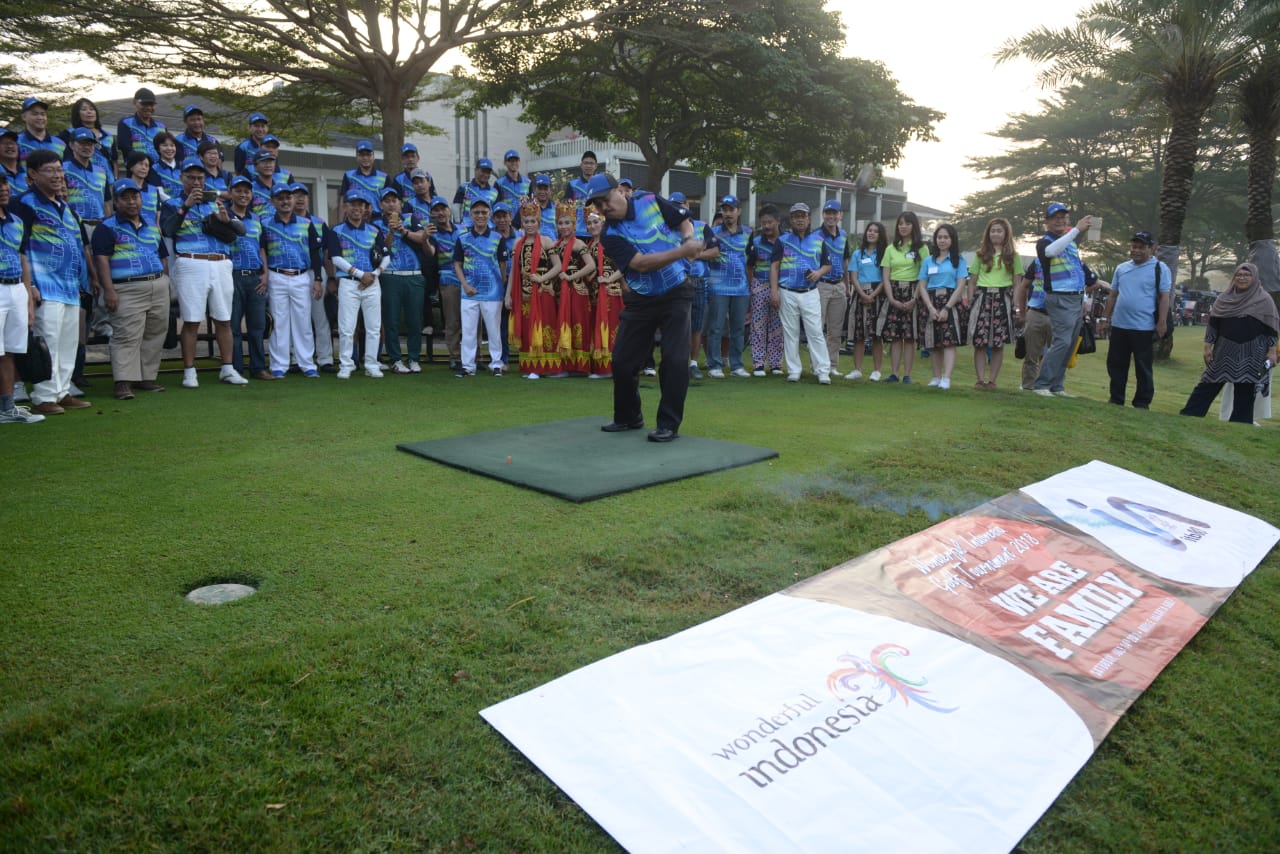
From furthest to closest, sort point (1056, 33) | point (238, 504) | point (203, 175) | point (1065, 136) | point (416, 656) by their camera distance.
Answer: point (1065, 136) → point (1056, 33) → point (203, 175) → point (238, 504) → point (416, 656)

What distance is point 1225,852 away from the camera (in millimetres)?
2002

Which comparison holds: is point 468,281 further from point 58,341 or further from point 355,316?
point 58,341

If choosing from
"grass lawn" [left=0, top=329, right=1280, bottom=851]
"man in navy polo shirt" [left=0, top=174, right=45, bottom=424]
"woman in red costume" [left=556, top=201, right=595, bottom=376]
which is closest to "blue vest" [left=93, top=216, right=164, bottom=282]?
"man in navy polo shirt" [left=0, top=174, right=45, bottom=424]

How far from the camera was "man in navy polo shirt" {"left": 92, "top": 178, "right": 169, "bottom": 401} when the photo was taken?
7102mm

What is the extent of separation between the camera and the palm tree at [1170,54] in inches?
585

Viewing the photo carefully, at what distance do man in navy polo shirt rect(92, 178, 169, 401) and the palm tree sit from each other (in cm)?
1548

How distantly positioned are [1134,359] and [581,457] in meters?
6.97

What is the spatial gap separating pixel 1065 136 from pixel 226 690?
140ft

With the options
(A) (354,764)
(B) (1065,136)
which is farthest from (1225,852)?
Result: (B) (1065,136)

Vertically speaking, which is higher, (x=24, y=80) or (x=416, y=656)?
(x=24, y=80)

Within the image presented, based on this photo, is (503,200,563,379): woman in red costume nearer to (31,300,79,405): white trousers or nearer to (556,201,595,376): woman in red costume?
(556,201,595,376): woman in red costume

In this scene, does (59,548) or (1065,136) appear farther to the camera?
(1065,136)

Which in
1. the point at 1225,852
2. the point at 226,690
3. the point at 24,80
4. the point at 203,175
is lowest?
the point at 1225,852

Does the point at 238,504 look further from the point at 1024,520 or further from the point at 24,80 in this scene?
the point at 24,80
